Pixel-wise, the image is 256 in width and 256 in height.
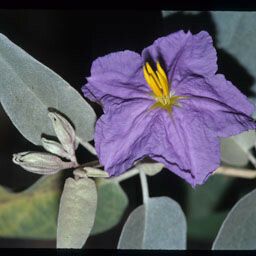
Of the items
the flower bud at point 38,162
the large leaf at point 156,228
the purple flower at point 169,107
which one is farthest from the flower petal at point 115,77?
the large leaf at point 156,228

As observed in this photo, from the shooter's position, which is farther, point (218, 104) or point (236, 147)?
point (236, 147)

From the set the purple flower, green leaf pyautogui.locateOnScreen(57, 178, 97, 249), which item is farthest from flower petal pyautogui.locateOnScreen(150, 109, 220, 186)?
green leaf pyautogui.locateOnScreen(57, 178, 97, 249)

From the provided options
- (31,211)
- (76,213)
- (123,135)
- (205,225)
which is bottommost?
(205,225)

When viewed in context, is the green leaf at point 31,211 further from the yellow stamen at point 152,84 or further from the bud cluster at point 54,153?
the yellow stamen at point 152,84

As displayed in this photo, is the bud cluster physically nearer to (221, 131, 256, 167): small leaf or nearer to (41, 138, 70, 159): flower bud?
(41, 138, 70, 159): flower bud

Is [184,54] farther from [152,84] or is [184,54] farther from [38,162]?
[38,162]

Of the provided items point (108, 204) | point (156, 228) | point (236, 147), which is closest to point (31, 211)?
point (108, 204)

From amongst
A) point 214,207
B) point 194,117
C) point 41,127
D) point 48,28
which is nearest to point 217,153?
point 194,117
